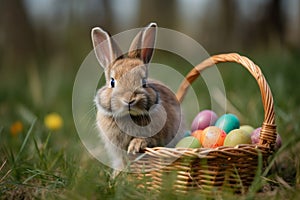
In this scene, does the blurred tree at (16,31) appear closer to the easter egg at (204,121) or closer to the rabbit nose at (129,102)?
the easter egg at (204,121)

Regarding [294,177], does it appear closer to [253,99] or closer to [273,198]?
[273,198]

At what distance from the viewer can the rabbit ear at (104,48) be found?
8.62ft

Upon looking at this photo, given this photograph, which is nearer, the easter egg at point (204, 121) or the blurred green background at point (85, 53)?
the easter egg at point (204, 121)

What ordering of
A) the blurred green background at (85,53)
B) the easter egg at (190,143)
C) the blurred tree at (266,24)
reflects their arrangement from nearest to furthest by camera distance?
the easter egg at (190,143) < the blurred green background at (85,53) < the blurred tree at (266,24)

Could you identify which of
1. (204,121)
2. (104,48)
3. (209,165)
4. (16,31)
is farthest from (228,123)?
(16,31)

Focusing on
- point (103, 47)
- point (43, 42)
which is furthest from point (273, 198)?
point (43, 42)

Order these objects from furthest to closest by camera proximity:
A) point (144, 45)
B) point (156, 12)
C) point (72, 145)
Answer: point (156, 12)
point (72, 145)
point (144, 45)

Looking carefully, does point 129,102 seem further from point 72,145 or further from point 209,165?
point 72,145

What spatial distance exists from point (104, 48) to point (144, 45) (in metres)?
0.22

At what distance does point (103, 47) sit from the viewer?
8.77 feet

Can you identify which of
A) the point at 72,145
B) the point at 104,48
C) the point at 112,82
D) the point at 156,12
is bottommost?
the point at 72,145

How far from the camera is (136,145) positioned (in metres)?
2.49

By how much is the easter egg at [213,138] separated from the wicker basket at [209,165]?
251mm

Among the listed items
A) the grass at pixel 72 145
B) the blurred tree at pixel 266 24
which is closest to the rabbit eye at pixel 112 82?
the grass at pixel 72 145
